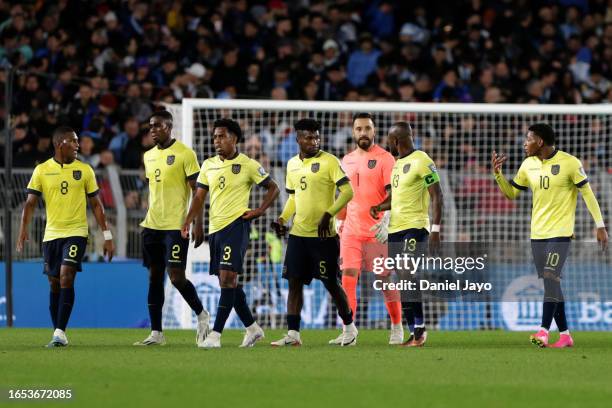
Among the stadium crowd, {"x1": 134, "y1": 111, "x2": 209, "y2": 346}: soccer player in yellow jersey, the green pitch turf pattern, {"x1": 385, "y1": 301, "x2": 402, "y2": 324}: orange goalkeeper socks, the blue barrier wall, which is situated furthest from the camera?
the stadium crowd

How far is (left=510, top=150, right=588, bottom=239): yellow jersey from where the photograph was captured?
12844 mm

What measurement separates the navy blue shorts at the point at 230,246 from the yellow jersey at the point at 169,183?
0.75m

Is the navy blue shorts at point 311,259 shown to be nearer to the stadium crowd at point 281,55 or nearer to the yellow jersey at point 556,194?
the yellow jersey at point 556,194

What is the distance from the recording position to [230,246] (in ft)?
40.4

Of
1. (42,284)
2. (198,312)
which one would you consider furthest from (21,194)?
(198,312)

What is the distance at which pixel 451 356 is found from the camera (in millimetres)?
11414

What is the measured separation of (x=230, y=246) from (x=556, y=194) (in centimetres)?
340

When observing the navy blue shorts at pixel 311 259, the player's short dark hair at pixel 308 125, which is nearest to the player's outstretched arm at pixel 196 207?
the navy blue shorts at pixel 311 259

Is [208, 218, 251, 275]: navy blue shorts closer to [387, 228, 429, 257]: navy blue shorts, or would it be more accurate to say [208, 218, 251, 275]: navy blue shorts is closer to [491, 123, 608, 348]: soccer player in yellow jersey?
[387, 228, 429, 257]: navy blue shorts

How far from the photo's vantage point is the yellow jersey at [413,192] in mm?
12922

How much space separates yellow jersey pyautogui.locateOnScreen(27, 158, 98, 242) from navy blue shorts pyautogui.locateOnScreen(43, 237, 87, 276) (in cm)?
5

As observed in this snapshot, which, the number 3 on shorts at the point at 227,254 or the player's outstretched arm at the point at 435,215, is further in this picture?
the player's outstretched arm at the point at 435,215

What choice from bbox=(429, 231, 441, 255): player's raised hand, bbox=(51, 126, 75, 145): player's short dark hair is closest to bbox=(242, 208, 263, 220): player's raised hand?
bbox=(429, 231, 441, 255): player's raised hand

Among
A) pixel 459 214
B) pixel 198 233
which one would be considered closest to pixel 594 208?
pixel 198 233
